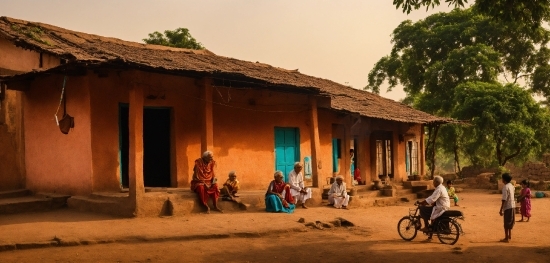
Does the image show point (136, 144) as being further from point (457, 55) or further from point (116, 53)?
point (457, 55)

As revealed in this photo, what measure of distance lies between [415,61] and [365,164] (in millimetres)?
13514

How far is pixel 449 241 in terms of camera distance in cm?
971

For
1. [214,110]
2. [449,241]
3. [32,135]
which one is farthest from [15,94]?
[449,241]

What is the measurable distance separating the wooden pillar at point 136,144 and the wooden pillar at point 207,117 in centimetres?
190

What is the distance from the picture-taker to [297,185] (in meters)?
13.7

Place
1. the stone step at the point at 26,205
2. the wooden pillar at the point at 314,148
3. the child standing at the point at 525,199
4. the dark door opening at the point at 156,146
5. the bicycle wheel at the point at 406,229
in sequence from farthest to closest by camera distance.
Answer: the wooden pillar at the point at 314,148 → the dark door opening at the point at 156,146 → the child standing at the point at 525,199 → the stone step at the point at 26,205 → the bicycle wheel at the point at 406,229

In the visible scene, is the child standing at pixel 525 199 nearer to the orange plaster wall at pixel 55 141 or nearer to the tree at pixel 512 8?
the tree at pixel 512 8

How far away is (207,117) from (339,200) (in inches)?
163

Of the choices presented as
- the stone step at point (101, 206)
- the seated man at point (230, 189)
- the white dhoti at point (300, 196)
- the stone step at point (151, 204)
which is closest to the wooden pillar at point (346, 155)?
the white dhoti at point (300, 196)

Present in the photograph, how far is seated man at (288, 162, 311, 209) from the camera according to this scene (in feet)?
44.6

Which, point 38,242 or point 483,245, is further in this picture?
point 483,245

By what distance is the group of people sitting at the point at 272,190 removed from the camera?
11.9m

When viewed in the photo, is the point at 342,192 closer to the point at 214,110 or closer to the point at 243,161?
the point at 243,161

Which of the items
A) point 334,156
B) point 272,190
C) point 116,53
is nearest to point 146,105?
point 116,53
